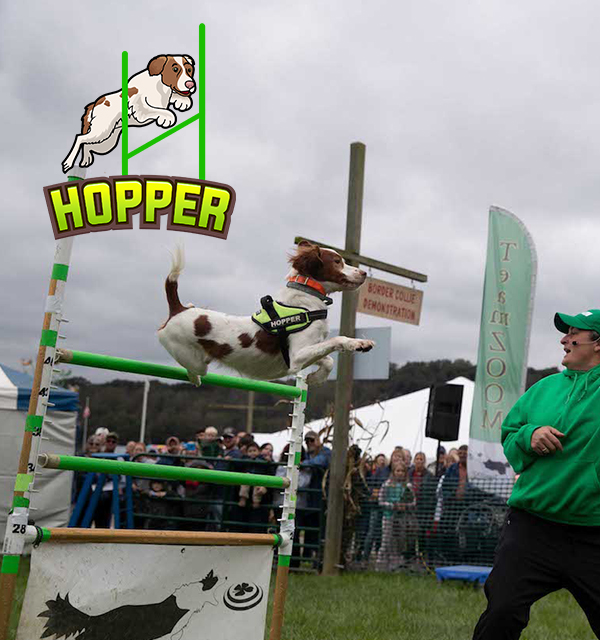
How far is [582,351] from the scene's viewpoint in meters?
3.73

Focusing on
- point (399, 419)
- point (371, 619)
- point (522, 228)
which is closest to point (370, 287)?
point (371, 619)

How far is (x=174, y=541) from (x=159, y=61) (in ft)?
7.15

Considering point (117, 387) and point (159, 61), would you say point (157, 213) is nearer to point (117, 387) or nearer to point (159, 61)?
point (159, 61)

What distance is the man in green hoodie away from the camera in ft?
11.6

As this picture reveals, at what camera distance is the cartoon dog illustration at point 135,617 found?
145 inches

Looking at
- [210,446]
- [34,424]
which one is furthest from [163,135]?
[210,446]

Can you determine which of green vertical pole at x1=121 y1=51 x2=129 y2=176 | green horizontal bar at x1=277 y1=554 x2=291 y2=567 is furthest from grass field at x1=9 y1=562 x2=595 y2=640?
green vertical pole at x1=121 y1=51 x2=129 y2=176

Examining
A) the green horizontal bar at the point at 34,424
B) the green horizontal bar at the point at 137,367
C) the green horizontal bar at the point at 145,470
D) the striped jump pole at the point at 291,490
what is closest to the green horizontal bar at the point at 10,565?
the green horizontal bar at the point at 145,470

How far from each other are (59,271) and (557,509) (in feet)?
7.46

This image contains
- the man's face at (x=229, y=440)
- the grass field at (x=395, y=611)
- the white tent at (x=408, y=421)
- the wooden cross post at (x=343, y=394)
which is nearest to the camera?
the grass field at (x=395, y=611)

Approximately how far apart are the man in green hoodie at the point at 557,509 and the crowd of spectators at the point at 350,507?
6.47m

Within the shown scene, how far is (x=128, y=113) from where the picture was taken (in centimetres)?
318

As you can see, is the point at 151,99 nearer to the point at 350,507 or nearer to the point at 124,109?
the point at 124,109

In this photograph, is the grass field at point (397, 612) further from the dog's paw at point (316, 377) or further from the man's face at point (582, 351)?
the dog's paw at point (316, 377)
